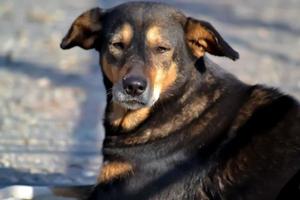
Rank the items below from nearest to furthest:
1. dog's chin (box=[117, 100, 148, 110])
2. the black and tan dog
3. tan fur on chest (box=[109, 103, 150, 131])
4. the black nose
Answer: the black and tan dog → the black nose → dog's chin (box=[117, 100, 148, 110]) → tan fur on chest (box=[109, 103, 150, 131])

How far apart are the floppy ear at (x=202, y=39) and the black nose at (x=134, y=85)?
446mm

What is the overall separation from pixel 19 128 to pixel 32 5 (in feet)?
21.4

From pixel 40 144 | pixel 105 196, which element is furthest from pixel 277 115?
pixel 40 144

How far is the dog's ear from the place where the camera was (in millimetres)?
6363

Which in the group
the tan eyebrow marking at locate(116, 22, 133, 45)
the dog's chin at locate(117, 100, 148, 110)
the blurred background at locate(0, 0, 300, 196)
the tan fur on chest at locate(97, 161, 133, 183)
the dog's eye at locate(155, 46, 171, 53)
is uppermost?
the tan eyebrow marking at locate(116, 22, 133, 45)

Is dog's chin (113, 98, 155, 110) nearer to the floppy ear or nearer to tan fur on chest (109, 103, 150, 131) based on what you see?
tan fur on chest (109, 103, 150, 131)

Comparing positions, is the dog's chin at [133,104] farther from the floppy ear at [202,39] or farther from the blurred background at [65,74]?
the blurred background at [65,74]

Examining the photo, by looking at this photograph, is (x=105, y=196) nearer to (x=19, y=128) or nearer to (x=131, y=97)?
(x=131, y=97)

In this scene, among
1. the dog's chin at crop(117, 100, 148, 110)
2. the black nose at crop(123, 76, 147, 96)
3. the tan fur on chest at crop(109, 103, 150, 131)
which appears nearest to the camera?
the black nose at crop(123, 76, 147, 96)

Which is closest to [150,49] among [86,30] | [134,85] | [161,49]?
[161,49]

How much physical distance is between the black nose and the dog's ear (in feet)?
1.94

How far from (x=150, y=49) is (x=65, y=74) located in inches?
204

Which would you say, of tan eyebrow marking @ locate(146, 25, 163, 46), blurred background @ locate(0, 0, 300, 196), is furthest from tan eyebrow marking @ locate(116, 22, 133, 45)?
blurred background @ locate(0, 0, 300, 196)

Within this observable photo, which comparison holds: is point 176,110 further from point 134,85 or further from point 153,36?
point 153,36
